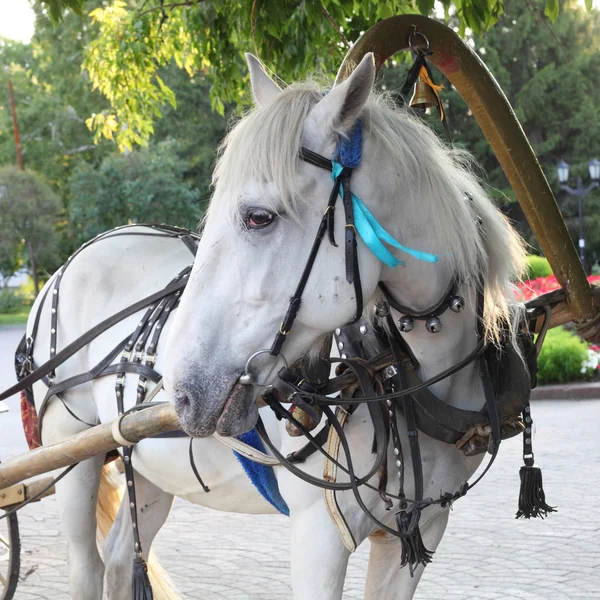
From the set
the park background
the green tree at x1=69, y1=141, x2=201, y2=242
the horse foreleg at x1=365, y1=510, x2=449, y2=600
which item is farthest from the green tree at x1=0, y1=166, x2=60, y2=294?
the horse foreleg at x1=365, y1=510, x2=449, y2=600

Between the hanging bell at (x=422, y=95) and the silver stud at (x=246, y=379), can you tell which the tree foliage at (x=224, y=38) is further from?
the silver stud at (x=246, y=379)

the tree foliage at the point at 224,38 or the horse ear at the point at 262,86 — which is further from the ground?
the tree foliage at the point at 224,38

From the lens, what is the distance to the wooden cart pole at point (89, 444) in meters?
2.34

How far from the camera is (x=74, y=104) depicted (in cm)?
3025

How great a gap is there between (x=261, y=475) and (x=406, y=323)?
724 mm

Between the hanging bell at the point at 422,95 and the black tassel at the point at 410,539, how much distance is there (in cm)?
116

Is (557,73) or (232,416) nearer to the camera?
(232,416)

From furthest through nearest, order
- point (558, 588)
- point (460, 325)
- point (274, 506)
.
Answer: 1. point (558, 588)
2. point (274, 506)
3. point (460, 325)

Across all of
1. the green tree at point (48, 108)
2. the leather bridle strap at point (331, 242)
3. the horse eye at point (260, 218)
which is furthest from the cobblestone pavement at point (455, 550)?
the green tree at point (48, 108)

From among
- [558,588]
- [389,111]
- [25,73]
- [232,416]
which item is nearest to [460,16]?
[389,111]

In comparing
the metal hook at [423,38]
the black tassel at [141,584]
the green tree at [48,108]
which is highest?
the green tree at [48,108]

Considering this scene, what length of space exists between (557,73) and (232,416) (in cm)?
3222

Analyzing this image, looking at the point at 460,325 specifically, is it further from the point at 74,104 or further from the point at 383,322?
the point at 74,104

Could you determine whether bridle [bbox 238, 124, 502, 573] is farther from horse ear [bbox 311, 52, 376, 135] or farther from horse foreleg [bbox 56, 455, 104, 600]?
horse foreleg [bbox 56, 455, 104, 600]
